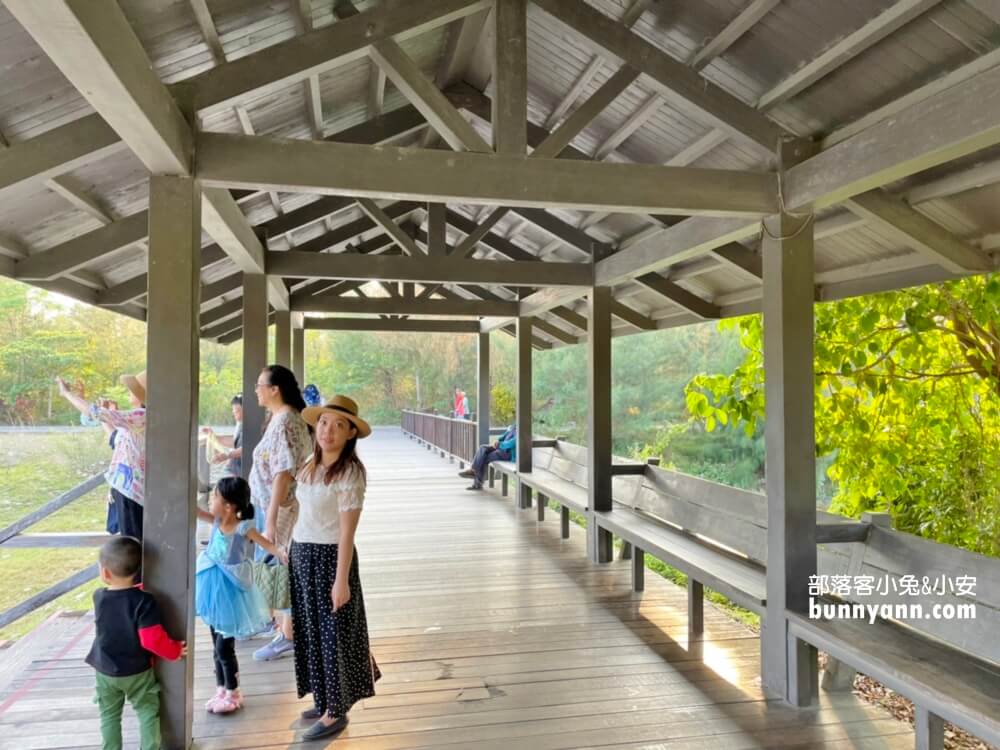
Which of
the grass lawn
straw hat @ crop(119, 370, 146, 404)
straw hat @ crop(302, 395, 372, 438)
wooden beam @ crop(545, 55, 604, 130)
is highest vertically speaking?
wooden beam @ crop(545, 55, 604, 130)

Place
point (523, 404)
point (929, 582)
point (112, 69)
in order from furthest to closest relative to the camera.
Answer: point (523, 404), point (929, 582), point (112, 69)

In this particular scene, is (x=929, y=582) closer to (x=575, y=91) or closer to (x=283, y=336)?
(x=575, y=91)

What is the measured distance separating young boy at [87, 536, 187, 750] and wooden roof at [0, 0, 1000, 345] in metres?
1.41

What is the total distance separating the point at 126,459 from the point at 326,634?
1.59 meters

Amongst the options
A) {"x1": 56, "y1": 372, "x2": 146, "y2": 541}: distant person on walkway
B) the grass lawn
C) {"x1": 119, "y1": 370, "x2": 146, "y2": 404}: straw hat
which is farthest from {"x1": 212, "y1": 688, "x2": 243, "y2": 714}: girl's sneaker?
the grass lawn

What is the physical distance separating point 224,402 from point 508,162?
23.8m

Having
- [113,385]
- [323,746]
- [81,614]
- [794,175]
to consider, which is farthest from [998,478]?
[113,385]

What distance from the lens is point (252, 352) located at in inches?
190

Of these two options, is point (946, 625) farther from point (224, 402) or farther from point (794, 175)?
point (224, 402)

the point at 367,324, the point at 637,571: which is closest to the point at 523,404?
the point at 367,324

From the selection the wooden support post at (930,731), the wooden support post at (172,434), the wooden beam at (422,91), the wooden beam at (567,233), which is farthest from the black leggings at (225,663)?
the wooden beam at (567,233)

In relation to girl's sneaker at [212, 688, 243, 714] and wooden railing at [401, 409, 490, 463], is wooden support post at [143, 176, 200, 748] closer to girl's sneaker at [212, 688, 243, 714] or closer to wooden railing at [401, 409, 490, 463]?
girl's sneaker at [212, 688, 243, 714]

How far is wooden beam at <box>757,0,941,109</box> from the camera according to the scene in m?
2.34

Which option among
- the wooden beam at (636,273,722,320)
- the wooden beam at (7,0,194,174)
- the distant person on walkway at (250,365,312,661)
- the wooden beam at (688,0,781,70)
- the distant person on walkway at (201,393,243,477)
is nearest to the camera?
the wooden beam at (7,0,194,174)
